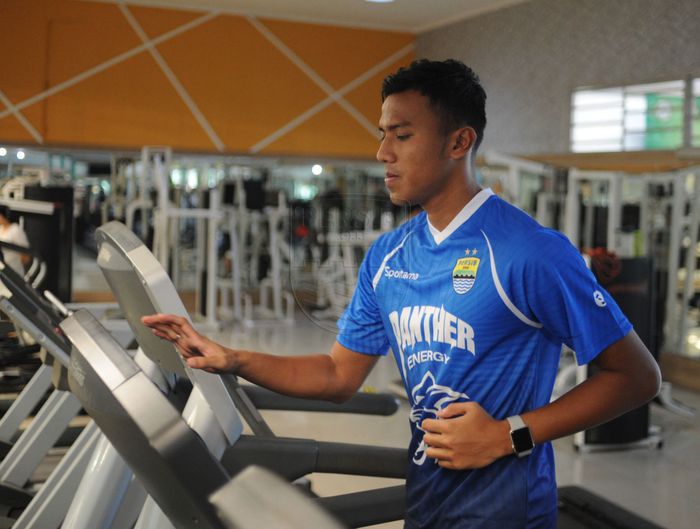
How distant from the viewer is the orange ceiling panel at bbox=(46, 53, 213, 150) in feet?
28.0

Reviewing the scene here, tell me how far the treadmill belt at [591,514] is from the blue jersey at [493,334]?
2047 mm

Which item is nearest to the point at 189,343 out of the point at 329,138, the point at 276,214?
the point at 276,214

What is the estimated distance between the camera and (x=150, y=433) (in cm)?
68

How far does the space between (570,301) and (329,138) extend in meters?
8.50

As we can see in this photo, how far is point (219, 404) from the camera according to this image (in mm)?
1280

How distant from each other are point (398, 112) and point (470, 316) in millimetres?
386

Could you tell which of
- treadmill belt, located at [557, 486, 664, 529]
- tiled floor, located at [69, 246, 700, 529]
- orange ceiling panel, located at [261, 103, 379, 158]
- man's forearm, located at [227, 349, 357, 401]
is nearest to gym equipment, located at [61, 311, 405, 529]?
man's forearm, located at [227, 349, 357, 401]

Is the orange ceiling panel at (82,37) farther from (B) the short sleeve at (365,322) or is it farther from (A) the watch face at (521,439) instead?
(A) the watch face at (521,439)

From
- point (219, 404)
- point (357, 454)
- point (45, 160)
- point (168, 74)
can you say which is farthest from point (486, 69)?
point (219, 404)

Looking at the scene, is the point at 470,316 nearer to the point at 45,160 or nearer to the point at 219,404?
the point at 219,404

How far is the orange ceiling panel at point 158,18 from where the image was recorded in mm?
8656

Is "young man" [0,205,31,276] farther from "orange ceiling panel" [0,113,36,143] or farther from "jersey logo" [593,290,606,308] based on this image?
"jersey logo" [593,290,606,308]

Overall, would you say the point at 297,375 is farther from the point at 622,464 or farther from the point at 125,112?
the point at 125,112

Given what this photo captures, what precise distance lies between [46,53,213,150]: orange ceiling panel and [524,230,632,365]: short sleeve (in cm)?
815
